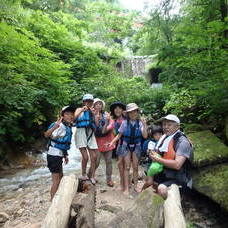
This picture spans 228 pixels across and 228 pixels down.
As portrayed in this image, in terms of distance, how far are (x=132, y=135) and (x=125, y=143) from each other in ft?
0.77

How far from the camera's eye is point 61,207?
12.2ft

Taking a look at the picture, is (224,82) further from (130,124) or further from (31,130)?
(31,130)

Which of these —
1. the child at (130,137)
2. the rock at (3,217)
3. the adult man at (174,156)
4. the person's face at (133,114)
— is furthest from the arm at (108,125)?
the rock at (3,217)

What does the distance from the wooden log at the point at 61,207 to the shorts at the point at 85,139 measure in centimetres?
138

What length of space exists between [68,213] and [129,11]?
82.6 ft

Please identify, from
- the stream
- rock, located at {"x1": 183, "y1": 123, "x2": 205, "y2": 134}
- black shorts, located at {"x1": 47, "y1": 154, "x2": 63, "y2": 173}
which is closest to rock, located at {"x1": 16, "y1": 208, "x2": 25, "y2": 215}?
the stream

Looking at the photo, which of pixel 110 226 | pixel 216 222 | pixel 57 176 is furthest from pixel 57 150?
pixel 216 222

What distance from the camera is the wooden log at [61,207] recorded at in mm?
3357

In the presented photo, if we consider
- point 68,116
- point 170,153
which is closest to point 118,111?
point 68,116

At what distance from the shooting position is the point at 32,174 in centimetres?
871

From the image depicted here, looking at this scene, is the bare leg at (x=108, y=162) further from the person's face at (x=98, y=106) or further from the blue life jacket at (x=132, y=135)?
the person's face at (x=98, y=106)

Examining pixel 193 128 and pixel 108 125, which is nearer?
pixel 108 125

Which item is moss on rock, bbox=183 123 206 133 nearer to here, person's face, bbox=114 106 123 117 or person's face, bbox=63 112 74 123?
person's face, bbox=114 106 123 117

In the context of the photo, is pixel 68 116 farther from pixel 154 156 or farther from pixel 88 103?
pixel 154 156
